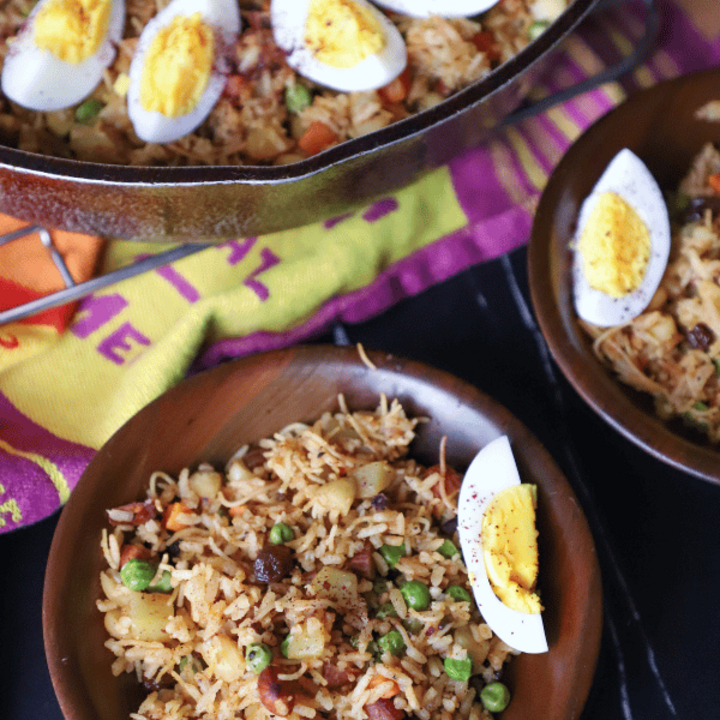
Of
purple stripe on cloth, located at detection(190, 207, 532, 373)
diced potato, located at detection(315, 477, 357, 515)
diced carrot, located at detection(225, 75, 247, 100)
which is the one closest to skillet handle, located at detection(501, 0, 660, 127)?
purple stripe on cloth, located at detection(190, 207, 532, 373)

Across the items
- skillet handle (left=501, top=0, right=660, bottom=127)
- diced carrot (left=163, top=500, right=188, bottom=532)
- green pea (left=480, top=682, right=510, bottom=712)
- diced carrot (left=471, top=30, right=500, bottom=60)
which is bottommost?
green pea (left=480, top=682, right=510, bottom=712)

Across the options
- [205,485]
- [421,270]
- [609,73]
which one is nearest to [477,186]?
[421,270]

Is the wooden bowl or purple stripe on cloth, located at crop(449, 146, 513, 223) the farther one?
purple stripe on cloth, located at crop(449, 146, 513, 223)

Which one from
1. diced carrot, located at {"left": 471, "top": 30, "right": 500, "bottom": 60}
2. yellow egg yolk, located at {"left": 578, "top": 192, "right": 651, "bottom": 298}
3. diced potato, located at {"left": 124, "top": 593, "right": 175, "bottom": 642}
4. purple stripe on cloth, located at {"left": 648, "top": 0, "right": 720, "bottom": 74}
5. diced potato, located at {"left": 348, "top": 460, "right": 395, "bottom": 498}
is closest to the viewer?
diced potato, located at {"left": 124, "top": 593, "right": 175, "bottom": 642}

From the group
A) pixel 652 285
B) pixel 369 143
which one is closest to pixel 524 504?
pixel 652 285

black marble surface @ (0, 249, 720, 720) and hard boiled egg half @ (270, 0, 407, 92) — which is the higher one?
hard boiled egg half @ (270, 0, 407, 92)

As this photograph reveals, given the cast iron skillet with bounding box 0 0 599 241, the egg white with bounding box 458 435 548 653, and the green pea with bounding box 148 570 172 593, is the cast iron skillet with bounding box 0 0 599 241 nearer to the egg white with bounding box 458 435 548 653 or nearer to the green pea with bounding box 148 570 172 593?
the egg white with bounding box 458 435 548 653

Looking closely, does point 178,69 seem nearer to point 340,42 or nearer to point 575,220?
point 340,42
